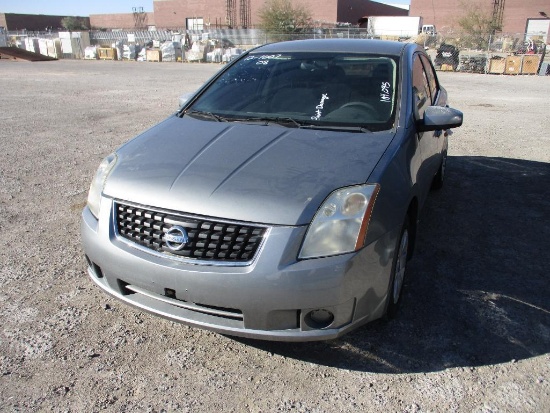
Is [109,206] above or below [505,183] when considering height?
above

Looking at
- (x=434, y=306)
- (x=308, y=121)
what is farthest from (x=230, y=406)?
(x=308, y=121)

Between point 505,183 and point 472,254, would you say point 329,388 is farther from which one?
point 505,183

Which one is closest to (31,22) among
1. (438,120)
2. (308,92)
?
→ (308,92)

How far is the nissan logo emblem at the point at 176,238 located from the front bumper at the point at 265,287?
74 mm

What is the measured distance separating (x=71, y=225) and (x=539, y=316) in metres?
3.83

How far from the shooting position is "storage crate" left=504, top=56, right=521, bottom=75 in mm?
23062

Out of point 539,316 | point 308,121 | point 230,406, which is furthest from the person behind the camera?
point 308,121

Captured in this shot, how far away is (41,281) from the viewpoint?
3322mm

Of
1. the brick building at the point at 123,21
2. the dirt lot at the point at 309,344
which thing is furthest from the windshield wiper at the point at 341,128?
the brick building at the point at 123,21

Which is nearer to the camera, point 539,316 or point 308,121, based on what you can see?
point 539,316

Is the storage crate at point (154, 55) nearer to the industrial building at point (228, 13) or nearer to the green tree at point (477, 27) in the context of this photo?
the green tree at point (477, 27)

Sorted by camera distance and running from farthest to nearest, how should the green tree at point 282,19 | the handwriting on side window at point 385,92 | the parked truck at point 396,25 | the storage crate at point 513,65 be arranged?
the green tree at point 282,19
the parked truck at point 396,25
the storage crate at point 513,65
the handwriting on side window at point 385,92

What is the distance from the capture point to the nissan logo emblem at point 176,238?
223 cm

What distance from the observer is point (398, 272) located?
2.78 m
